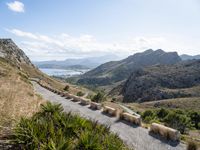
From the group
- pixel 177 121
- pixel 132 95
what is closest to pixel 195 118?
pixel 177 121

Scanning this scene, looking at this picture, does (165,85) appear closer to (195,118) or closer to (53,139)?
(195,118)

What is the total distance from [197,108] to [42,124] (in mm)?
101939

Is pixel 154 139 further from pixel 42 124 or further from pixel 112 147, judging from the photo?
pixel 42 124

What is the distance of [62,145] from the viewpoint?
29.3 ft

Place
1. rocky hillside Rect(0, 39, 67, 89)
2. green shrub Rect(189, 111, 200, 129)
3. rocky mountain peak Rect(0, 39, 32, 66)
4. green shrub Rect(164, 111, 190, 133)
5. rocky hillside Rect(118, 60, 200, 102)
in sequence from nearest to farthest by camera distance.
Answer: green shrub Rect(164, 111, 190, 133) → green shrub Rect(189, 111, 200, 129) → rocky mountain peak Rect(0, 39, 32, 66) → rocky hillside Rect(0, 39, 67, 89) → rocky hillside Rect(118, 60, 200, 102)

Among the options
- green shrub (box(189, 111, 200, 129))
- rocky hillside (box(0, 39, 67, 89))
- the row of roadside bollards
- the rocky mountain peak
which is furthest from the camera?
rocky hillside (box(0, 39, 67, 89))

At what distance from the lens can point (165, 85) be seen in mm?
160750

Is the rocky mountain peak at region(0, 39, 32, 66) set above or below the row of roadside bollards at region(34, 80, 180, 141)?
above

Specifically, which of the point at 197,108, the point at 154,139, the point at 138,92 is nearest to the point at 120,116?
the point at 154,139

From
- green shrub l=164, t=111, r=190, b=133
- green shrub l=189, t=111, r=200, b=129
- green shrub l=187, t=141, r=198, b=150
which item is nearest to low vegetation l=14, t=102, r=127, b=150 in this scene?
green shrub l=187, t=141, r=198, b=150

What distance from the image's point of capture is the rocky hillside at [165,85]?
145m

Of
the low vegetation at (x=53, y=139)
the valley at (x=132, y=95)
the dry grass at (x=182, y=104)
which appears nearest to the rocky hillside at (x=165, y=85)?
the valley at (x=132, y=95)

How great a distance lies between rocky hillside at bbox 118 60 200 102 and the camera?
475 ft

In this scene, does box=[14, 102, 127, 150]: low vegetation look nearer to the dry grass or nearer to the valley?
the valley
